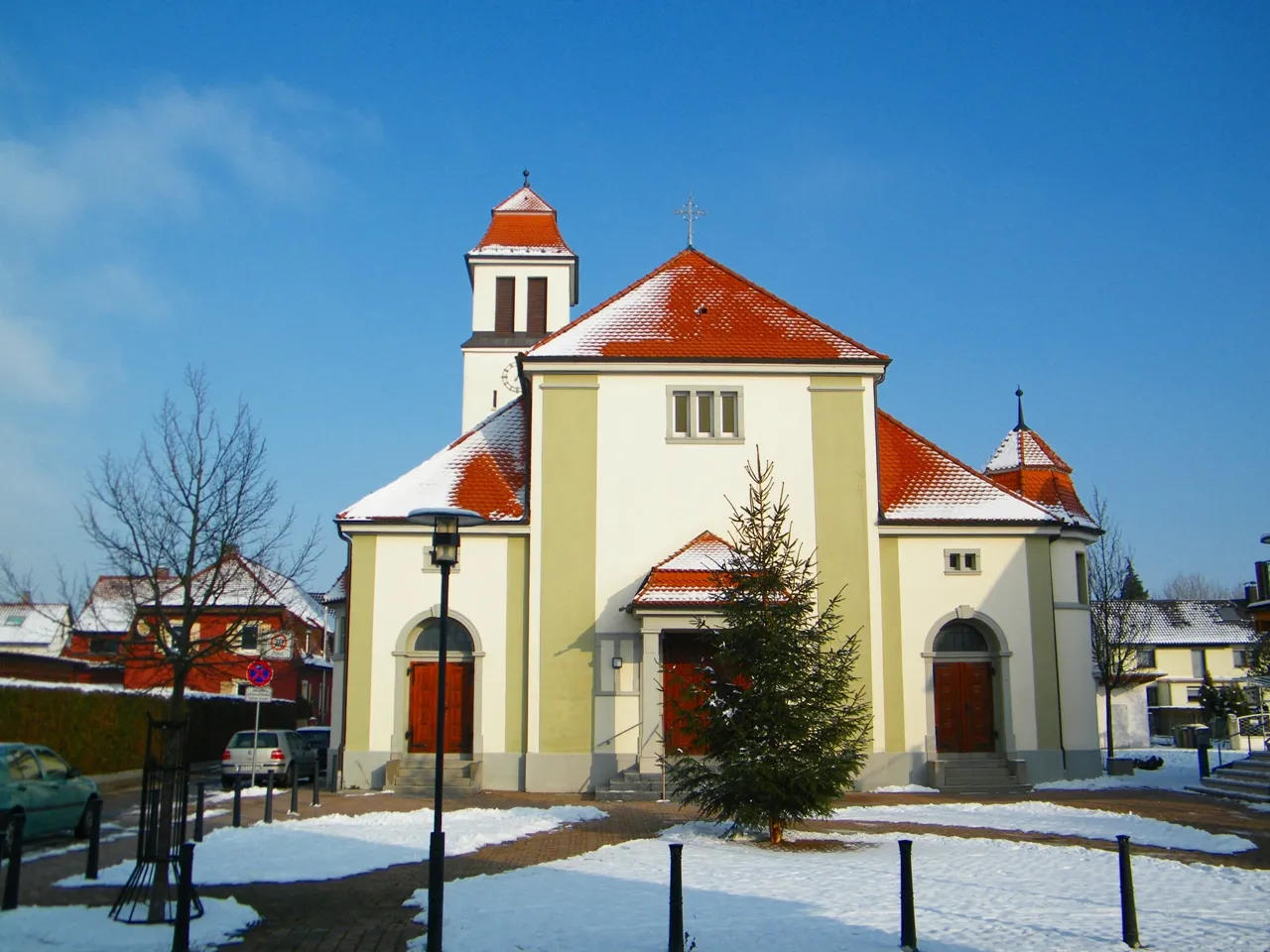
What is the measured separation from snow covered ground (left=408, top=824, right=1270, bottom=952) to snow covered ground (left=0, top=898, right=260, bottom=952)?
188cm

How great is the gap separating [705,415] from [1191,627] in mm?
50584

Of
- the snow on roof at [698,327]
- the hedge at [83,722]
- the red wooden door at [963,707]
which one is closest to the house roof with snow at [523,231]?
the snow on roof at [698,327]

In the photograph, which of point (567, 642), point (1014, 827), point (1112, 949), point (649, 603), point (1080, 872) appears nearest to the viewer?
point (1112, 949)

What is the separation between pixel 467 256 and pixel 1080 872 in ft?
118

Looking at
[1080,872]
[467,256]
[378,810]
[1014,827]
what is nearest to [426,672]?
[378,810]

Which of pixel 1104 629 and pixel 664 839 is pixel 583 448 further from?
pixel 1104 629

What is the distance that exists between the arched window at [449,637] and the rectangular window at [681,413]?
6.86 m

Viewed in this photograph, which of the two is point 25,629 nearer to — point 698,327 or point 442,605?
point 698,327

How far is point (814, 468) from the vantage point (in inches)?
1057

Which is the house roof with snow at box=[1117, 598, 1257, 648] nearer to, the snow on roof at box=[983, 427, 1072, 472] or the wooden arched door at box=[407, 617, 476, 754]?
the snow on roof at box=[983, 427, 1072, 472]

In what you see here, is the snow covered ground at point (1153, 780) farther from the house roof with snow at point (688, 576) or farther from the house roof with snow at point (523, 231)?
the house roof with snow at point (523, 231)

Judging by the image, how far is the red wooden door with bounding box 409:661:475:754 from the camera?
26344mm

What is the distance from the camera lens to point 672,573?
25.1 meters

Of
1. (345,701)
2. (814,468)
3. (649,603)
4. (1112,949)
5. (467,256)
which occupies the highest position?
(467,256)
